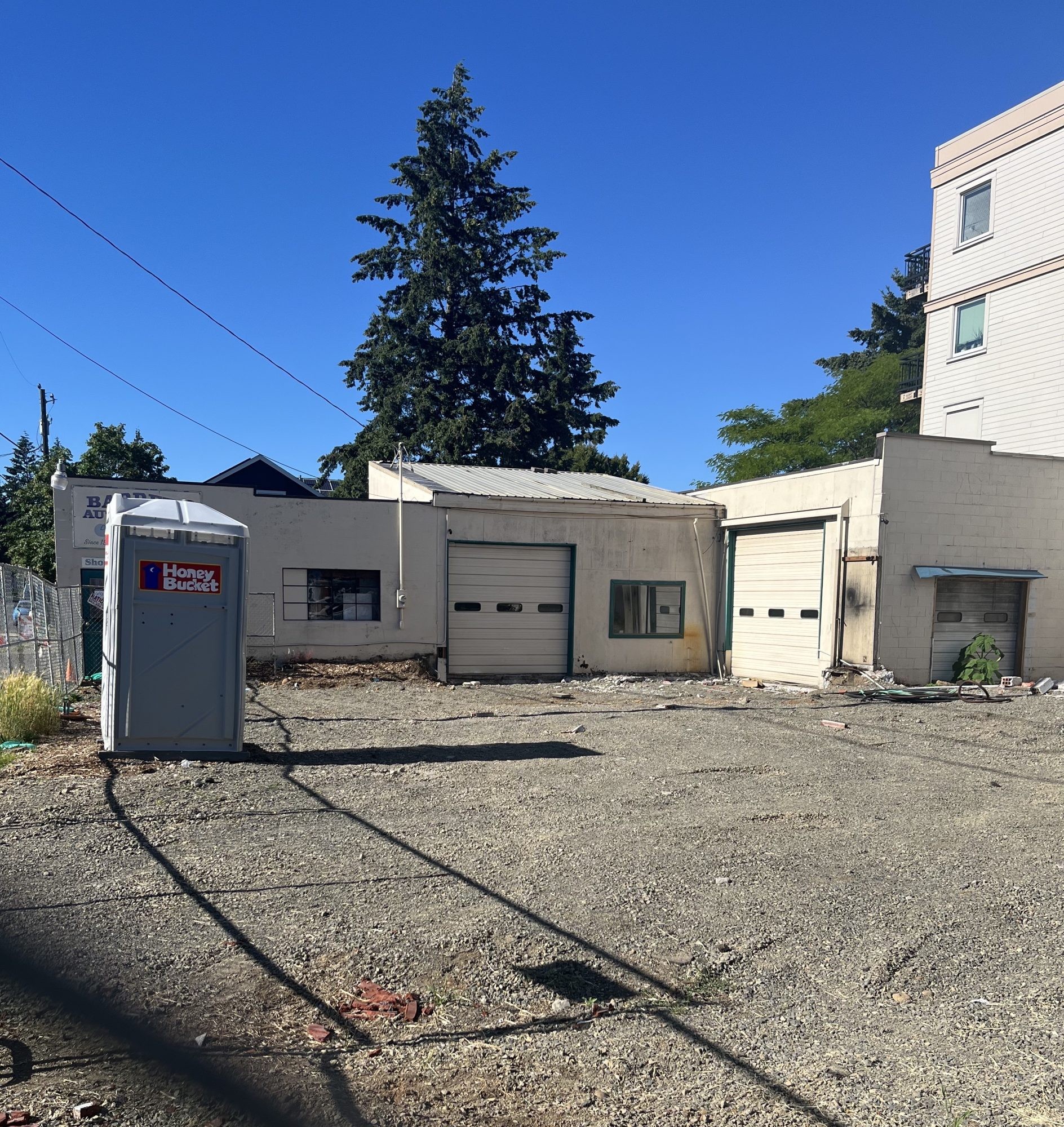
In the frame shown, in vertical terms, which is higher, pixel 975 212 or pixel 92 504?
pixel 975 212

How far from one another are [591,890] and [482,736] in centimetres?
533

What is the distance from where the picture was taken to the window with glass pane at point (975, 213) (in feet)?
81.0

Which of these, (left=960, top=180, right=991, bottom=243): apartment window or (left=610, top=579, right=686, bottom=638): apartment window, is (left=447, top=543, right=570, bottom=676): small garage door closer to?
(left=610, top=579, right=686, bottom=638): apartment window

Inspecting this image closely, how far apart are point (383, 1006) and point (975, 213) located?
27311 millimetres

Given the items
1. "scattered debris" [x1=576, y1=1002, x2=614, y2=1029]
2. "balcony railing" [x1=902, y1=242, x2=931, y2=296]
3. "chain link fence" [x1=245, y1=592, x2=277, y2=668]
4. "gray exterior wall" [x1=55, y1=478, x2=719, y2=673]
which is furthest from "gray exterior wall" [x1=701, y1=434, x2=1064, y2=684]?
"balcony railing" [x1=902, y1=242, x2=931, y2=296]

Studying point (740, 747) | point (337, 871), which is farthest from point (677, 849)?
point (740, 747)

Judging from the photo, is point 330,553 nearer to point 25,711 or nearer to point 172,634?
point 25,711

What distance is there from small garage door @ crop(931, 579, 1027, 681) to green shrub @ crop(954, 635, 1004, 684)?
0.11m

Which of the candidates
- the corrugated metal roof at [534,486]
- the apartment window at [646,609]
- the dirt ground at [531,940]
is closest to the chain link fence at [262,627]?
the corrugated metal roof at [534,486]

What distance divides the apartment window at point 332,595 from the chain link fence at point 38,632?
3430 millimetres

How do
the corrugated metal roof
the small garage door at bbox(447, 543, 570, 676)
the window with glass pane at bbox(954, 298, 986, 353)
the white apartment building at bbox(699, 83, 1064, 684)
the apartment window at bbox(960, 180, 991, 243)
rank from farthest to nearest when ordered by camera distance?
the window with glass pane at bbox(954, 298, 986, 353)
the apartment window at bbox(960, 180, 991, 243)
the corrugated metal roof
the small garage door at bbox(447, 543, 570, 676)
the white apartment building at bbox(699, 83, 1064, 684)

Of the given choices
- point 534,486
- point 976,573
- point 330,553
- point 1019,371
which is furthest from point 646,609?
point 1019,371

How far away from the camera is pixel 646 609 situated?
741 inches

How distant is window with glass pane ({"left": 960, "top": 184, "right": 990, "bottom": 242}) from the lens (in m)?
24.7
